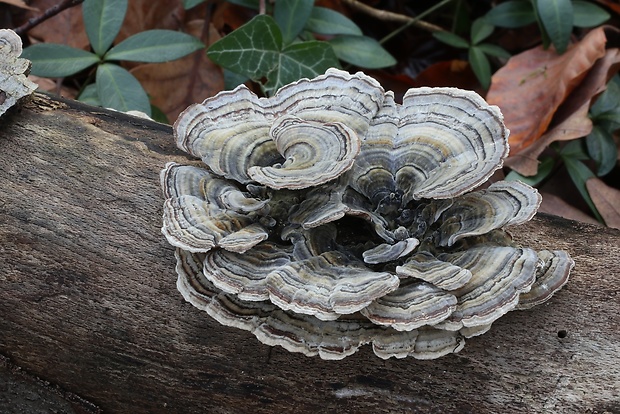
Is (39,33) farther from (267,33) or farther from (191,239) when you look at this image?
(191,239)

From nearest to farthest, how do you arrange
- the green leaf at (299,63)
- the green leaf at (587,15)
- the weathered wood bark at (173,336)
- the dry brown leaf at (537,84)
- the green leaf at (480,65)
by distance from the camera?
the weathered wood bark at (173,336) → the green leaf at (299,63) → the dry brown leaf at (537,84) → the green leaf at (587,15) → the green leaf at (480,65)

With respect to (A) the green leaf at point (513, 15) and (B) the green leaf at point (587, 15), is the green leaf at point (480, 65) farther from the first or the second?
(B) the green leaf at point (587, 15)

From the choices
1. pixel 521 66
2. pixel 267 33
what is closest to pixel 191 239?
pixel 267 33

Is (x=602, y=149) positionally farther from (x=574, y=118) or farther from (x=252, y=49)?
(x=252, y=49)

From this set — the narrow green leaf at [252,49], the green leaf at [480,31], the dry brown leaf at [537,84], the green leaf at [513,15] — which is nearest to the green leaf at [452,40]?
the green leaf at [480,31]

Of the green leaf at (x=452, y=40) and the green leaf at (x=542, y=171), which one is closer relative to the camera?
the green leaf at (x=542, y=171)

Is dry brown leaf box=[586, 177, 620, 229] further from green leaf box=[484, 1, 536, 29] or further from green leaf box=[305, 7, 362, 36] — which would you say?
green leaf box=[305, 7, 362, 36]

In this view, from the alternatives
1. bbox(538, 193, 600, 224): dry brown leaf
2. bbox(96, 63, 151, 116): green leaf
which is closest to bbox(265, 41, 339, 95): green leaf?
bbox(96, 63, 151, 116): green leaf
